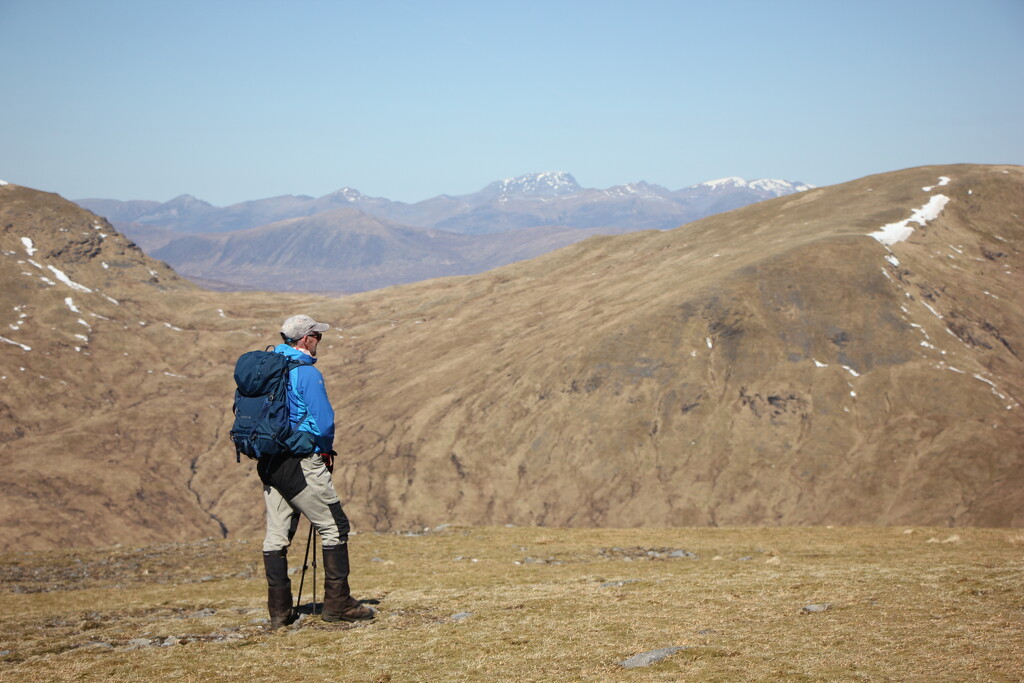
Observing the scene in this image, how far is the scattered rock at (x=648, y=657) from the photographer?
11.9 m

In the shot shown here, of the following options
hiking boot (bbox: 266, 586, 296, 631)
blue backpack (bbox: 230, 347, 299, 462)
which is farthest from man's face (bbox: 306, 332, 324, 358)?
hiking boot (bbox: 266, 586, 296, 631)

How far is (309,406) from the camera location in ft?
49.4

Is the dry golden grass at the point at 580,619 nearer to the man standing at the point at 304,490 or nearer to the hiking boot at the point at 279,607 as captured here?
the hiking boot at the point at 279,607

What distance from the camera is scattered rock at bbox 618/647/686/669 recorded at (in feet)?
39.0

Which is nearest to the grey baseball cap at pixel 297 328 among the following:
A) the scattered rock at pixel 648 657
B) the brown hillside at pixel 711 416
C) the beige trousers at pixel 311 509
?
the beige trousers at pixel 311 509

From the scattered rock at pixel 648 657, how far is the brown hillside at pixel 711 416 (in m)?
116

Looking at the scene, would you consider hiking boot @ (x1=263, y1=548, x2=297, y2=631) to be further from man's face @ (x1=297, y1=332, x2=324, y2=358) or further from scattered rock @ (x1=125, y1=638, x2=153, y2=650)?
man's face @ (x1=297, y1=332, x2=324, y2=358)

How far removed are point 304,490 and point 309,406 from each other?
5.46 feet

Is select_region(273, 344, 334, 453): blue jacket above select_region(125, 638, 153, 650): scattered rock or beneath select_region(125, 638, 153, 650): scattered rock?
above

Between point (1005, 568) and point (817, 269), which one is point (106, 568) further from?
point (817, 269)

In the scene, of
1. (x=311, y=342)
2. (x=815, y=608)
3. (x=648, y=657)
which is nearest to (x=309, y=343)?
(x=311, y=342)

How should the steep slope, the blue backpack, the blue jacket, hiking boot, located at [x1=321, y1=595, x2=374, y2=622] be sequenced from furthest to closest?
the steep slope, hiking boot, located at [x1=321, y1=595, x2=374, y2=622], the blue jacket, the blue backpack

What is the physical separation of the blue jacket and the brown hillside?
118461 mm

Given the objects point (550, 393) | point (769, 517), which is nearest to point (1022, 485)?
point (769, 517)
